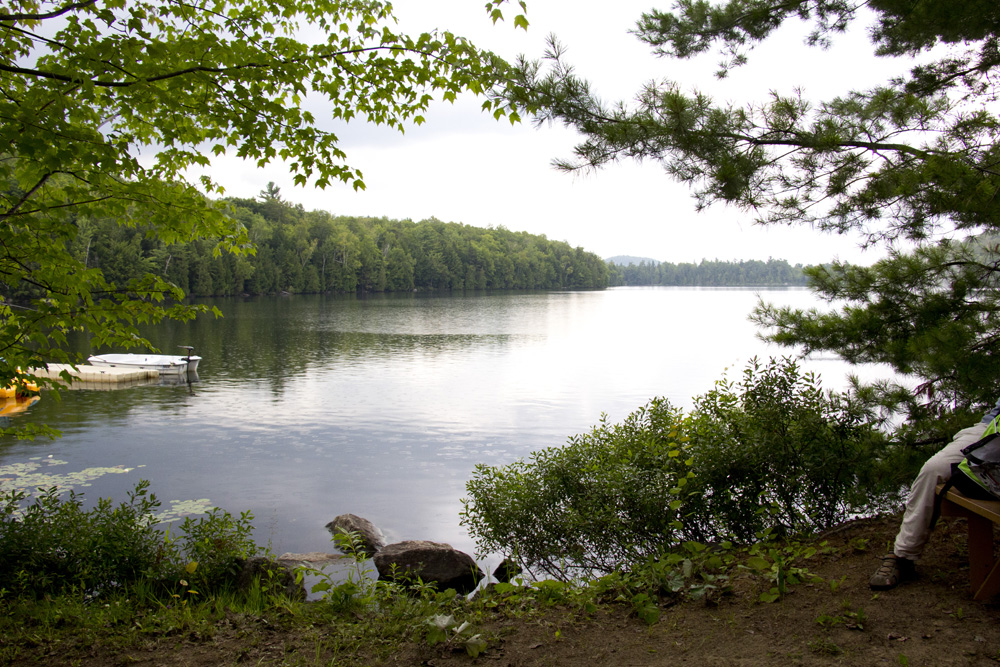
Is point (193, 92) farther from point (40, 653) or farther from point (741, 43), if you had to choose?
point (741, 43)

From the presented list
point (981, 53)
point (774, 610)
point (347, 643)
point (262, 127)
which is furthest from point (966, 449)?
point (262, 127)

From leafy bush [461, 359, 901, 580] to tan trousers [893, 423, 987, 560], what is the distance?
4.62 feet

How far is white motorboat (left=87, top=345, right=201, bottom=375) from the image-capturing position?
2286 cm

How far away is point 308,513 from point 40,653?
6.50 meters

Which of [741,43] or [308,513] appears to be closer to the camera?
[741,43]

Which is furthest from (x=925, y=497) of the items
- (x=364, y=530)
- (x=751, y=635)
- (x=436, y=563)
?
(x=364, y=530)

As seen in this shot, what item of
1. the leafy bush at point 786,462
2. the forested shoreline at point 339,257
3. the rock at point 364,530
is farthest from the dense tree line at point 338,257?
the leafy bush at point 786,462

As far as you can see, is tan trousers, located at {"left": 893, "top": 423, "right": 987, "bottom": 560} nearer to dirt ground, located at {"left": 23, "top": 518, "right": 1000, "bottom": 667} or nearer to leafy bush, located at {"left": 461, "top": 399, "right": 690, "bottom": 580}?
dirt ground, located at {"left": 23, "top": 518, "right": 1000, "bottom": 667}

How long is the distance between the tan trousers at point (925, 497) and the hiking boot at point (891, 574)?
0.16 ft

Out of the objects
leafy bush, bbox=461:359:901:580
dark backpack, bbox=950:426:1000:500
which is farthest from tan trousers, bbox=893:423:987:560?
leafy bush, bbox=461:359:901:580

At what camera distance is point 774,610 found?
11.1 ft

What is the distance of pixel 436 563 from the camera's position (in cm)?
705

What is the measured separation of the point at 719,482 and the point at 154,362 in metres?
23.6

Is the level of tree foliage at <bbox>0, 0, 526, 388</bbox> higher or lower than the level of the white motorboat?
higher
